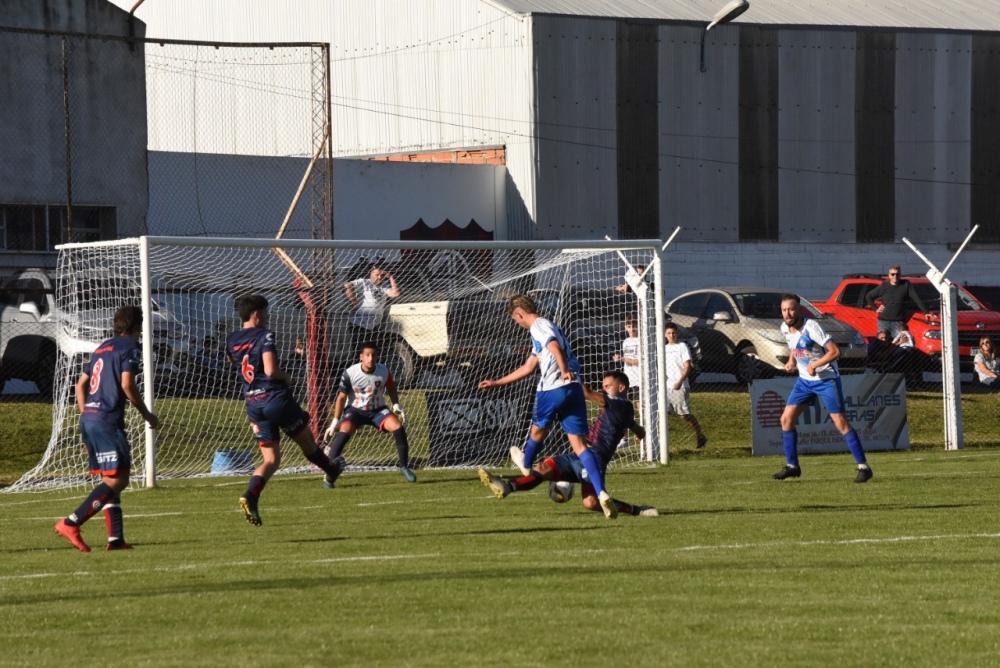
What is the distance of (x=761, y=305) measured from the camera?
2709cm

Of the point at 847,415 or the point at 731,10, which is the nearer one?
the point at 847,415

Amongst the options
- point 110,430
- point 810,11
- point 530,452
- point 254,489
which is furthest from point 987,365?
point 810,11

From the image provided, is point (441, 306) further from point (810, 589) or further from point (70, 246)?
point (810, 589)

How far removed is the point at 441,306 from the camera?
2098 centimetres

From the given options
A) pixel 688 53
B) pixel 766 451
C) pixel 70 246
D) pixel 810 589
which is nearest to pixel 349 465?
pixel 70 246

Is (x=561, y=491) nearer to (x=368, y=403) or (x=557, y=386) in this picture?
(x=557, y=386)

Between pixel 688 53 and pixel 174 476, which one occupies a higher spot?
pixel 688 53

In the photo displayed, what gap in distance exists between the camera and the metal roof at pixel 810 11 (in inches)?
1457

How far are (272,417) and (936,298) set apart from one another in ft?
62.7

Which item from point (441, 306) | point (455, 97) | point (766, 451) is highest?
point (455, 97)

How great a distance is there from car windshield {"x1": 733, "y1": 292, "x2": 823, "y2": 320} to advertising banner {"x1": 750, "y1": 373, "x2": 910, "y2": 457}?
17.0ft

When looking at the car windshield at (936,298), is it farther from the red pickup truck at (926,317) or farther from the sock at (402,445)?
the sock at (402,445)

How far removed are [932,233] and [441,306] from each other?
2384cm

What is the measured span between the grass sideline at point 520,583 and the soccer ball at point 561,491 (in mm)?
114
